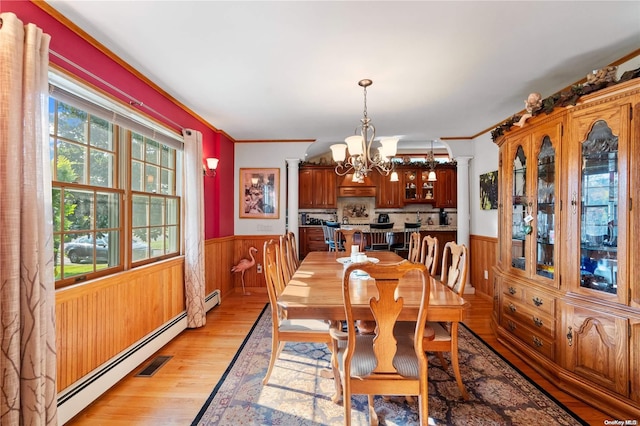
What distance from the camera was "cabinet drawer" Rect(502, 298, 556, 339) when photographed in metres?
2.24

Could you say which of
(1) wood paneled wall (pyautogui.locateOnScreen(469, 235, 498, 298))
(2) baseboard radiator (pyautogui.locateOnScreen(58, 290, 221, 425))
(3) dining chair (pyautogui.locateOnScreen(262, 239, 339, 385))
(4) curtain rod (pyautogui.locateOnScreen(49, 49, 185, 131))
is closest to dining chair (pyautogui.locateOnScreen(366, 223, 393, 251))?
(1) wood paneled wall (pyautogui.locateOnScreen(469, 235, 498, 298))

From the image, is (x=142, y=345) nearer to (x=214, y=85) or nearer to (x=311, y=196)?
(x=214, y=85)

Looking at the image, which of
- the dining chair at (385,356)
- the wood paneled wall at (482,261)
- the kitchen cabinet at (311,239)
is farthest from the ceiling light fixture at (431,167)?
the dining chair at (385,356)

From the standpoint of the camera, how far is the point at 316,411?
186 centimetres

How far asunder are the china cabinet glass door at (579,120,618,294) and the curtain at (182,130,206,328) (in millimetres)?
3430

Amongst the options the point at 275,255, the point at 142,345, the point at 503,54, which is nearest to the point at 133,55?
the point at 275,255

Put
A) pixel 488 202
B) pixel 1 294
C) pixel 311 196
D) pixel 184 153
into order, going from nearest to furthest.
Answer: pixel 1 294 → pixel 184 153 → pixel 488 202 → pixel 311 196

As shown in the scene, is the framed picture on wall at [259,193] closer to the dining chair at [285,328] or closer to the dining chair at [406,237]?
the dining chair at [406,237]

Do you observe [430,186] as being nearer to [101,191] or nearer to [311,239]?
[311,239]

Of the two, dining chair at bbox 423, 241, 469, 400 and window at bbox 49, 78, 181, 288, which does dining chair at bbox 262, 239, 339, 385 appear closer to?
dining chair at bbox 423, 241, 469, 400

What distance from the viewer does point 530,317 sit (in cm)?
246

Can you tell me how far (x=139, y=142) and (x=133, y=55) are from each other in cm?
76

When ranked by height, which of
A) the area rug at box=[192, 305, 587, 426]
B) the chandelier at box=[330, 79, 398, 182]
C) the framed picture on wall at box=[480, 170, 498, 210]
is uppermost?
the chandelier at box=[330, 79, 398, 182]

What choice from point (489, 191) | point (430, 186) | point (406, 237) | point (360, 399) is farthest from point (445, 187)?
point (360, 399)
